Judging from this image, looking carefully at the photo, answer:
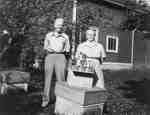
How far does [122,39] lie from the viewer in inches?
569

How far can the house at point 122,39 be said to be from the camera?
44.2ft

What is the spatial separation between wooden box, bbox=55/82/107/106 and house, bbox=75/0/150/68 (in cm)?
878

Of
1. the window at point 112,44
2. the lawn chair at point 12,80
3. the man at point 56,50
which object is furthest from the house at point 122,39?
the man at point 56,50

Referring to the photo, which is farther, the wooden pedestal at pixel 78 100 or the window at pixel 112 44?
the window at pixel 112 44

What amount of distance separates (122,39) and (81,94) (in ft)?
36.7

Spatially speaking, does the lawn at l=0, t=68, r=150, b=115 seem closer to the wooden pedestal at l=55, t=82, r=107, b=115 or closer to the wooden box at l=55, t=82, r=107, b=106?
the wooden pedestal at l=55, t=82, r=107, b=115

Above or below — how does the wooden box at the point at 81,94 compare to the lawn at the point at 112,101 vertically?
above

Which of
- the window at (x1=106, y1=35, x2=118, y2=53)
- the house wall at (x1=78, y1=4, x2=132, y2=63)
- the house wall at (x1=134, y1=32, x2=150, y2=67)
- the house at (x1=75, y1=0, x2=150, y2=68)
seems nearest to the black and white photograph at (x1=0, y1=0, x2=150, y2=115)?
the window at (x1=106, y1=35, x2=118, y2=53)

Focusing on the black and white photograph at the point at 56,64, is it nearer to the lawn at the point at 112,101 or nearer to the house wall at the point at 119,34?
the lawn at the point at 112,101

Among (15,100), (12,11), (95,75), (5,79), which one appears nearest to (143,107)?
(95,75)

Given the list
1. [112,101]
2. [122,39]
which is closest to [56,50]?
[112,101]

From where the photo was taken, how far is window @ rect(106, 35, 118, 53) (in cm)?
1334

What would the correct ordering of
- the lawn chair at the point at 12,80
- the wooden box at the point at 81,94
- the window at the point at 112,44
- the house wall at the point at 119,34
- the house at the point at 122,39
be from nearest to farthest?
1. the wooden box at the point at 81,94
2. the lawn chair at the point at 12,80
3. the window at the point at 112,44
4. the house at the point at 122,39
5. the house wall at the point at 119,34

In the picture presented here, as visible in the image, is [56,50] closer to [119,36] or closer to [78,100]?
[78,100]
